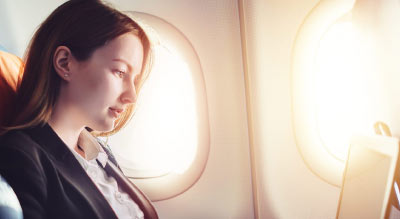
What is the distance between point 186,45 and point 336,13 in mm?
664

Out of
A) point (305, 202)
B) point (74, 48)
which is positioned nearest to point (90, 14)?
point (74, 48)

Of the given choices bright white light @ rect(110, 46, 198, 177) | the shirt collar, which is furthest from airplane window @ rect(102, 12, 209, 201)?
the shirt collar

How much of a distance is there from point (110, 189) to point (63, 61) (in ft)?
1.46

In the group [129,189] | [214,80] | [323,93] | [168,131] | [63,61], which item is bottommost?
[129,189]

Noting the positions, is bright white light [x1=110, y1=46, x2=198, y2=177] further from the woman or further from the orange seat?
the orange seat

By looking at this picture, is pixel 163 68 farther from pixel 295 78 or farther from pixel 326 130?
pixel 326 130

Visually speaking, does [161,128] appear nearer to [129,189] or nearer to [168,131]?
[168,131]

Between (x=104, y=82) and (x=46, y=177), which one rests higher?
(x=104, y=82)

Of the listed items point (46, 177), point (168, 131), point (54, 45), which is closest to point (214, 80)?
point (168, 131)

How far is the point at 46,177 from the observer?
0.70 metres

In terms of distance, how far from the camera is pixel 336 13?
1.20m

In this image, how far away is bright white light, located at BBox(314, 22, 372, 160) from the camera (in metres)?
1.24

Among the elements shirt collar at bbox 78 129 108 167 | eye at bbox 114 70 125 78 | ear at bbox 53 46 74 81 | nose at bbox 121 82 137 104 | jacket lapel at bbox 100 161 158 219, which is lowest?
jacket lapel at bbox 100 161 158 219

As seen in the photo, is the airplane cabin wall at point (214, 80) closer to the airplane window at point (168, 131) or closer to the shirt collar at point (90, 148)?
the airplane window at point (168, 131)
